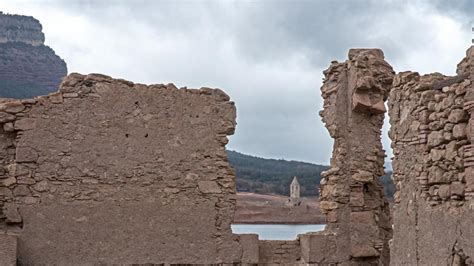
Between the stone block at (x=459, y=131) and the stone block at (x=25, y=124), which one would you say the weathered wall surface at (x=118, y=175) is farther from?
the stone block at (x=459, y=131)

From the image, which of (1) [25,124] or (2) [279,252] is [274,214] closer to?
(2) [279,252]

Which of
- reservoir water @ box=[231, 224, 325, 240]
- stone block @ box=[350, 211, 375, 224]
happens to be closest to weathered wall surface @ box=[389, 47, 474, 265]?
stone block @ box=[350, 211, 375, 224]

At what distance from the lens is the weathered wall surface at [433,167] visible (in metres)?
5.47

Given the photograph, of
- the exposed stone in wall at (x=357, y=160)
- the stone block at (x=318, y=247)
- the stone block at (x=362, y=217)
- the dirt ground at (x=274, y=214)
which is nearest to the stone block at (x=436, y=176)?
the stone block at (x=318, y=247)

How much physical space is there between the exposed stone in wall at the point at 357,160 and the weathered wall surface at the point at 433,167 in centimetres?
296

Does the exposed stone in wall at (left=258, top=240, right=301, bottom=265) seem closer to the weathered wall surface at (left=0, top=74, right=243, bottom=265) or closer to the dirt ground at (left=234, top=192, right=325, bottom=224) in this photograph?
the weathered wall surface at (left=0, top=74, right=243, bottom=265)

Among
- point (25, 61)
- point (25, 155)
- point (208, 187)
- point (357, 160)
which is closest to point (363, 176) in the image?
point (357, 160)

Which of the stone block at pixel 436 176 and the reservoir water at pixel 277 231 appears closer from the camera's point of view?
the stone block at pixel 436 176

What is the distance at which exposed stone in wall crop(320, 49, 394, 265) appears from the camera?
9.80 meters

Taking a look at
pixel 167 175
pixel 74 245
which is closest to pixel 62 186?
pixel 74 245

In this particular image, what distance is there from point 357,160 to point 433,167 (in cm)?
403

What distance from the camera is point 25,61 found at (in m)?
31.5

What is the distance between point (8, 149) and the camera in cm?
879

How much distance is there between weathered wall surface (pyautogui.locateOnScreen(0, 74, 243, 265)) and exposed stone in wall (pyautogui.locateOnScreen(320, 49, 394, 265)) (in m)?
1.67
